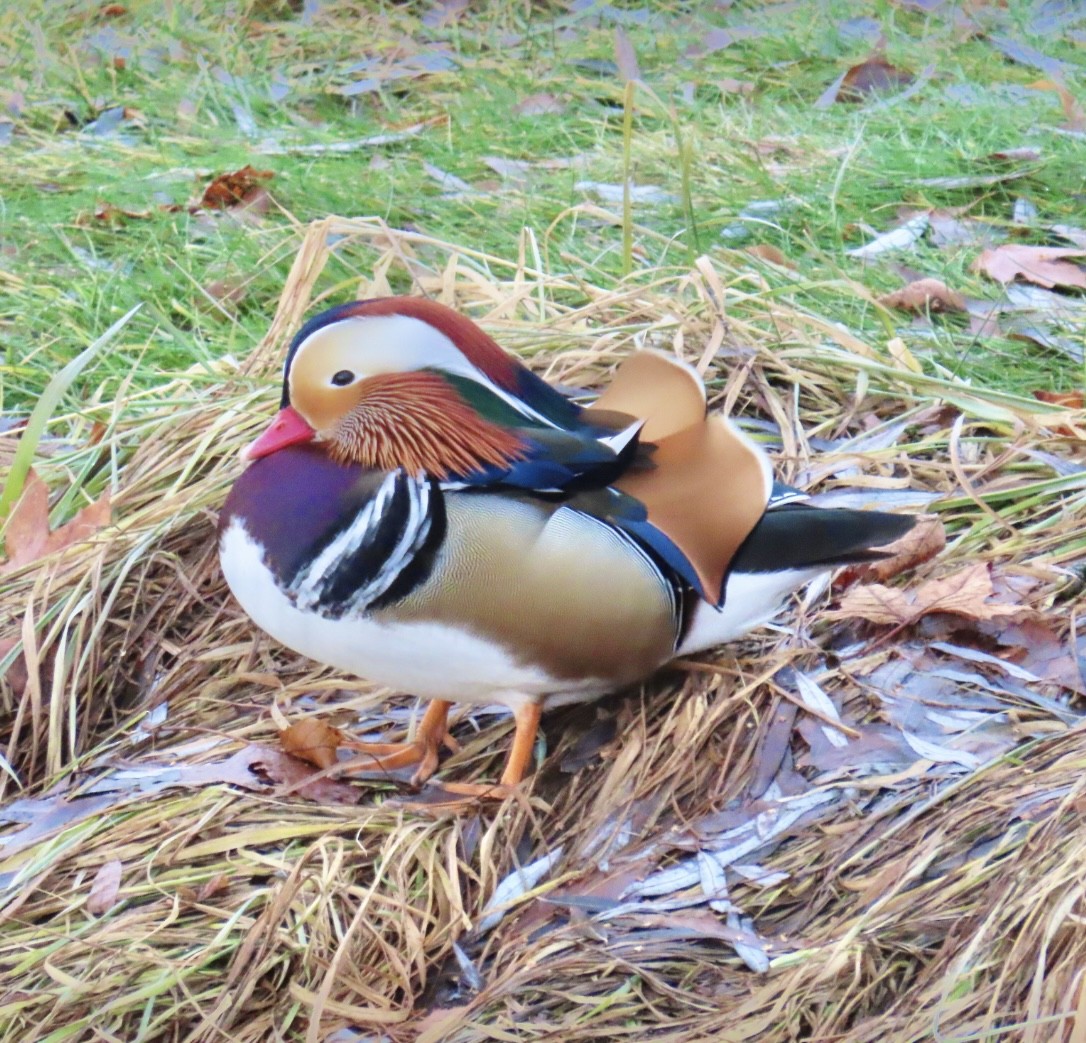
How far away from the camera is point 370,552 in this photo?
1.74 meters

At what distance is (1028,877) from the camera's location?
152 cm

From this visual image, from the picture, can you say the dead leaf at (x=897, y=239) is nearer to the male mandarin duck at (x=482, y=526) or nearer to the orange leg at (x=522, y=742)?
the male mandarin duck at (x=482, y=526)

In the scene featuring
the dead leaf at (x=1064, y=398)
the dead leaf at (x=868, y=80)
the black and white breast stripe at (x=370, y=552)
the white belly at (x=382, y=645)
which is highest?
the black and white breast stripe at (x=370, y=552)

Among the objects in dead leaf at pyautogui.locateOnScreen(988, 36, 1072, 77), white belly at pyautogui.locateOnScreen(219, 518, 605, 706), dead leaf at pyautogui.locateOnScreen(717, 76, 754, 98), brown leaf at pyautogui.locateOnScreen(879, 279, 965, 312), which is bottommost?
dead leaf at pyautogui.locateOnScreen(717, 76, 754, 98)

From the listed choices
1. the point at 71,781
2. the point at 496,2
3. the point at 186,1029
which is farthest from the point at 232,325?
the point at 496,2

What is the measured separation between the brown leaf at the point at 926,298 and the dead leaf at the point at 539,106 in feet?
6.95

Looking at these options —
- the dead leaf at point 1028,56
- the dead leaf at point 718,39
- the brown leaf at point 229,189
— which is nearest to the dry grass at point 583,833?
the brown leaf at point 229,189

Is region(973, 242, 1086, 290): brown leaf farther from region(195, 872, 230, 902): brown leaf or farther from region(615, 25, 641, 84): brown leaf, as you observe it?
region(195, 872, 230, 902): brown leaf

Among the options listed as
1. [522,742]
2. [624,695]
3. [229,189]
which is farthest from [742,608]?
[229,189]

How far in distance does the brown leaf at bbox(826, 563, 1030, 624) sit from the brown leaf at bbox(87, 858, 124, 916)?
3.56ft

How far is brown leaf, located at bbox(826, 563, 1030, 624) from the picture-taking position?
197 cm

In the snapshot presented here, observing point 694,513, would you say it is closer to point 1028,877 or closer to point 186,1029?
point 1028,877

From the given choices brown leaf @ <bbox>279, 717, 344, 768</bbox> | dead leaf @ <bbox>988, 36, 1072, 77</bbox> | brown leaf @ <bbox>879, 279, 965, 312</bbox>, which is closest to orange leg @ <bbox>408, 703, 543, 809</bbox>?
brown leaf @ <bbox>279, 717, 344, 768</bbox>

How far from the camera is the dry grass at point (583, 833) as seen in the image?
1.55 m
